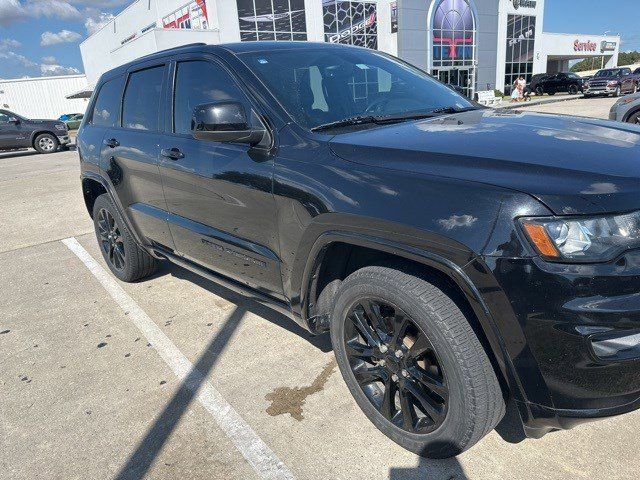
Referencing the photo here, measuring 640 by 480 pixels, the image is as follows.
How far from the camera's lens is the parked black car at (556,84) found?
1328 inches

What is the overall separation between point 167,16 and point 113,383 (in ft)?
116

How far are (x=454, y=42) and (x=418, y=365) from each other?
127ft

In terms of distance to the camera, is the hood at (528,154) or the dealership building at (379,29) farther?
the dealership building at (379,29)

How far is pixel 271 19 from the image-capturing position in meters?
28.7

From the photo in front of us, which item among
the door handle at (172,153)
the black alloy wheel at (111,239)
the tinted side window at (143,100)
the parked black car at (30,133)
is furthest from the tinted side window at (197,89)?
the parked black car at (30,133)

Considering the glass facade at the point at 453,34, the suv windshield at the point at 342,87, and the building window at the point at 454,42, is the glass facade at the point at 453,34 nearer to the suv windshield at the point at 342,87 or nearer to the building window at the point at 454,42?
the building window at the point at 454,42

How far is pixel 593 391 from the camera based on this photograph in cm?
163

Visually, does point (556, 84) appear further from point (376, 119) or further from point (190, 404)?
point (190, 404)

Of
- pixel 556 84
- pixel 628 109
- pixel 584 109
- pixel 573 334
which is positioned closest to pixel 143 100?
pixel 573 334

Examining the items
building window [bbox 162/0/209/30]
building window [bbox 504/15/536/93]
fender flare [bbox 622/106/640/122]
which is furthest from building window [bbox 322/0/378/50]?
fender flare [bbox 622/106/640/122]

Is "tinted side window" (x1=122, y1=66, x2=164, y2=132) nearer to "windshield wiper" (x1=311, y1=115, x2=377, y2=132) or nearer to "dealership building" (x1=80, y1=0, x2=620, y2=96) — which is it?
"windshield wiper" (x1=311, y1=115, x2=377, y2=132)

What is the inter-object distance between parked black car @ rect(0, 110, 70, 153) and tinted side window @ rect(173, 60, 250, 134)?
17.8 metres

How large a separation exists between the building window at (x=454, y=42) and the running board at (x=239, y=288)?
113 ft

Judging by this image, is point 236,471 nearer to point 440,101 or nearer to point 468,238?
point 468,238
